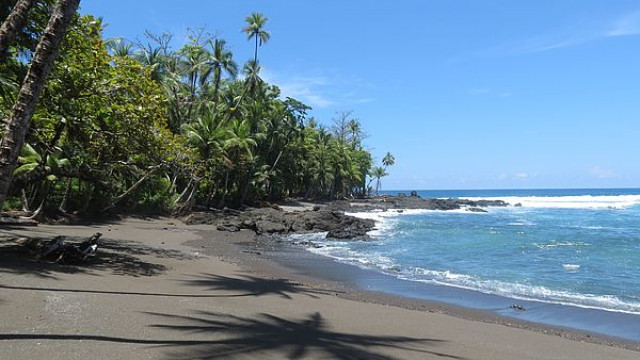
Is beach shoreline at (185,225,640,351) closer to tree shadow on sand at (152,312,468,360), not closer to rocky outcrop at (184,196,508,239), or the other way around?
tree shadow on sand at (152,312,468,360)

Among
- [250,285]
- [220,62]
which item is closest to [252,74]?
[220,62]

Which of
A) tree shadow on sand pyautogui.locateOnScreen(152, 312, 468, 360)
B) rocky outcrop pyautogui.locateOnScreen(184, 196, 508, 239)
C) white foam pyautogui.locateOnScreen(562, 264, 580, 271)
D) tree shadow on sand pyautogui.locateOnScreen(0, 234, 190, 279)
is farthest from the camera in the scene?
rocky outcrop pyautogui.locateOnScreen(184, 196, 508, 239)

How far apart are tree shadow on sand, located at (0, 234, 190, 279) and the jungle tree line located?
4.96ft

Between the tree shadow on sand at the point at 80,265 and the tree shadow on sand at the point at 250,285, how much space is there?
1200 millimetres

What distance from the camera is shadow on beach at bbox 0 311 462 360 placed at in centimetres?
522

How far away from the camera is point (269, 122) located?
1964 inches

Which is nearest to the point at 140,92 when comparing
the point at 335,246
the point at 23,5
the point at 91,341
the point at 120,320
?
the point at 23,5

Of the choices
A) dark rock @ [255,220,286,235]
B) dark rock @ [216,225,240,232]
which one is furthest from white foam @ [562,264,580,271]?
dark rock @ [216,225,240,232]

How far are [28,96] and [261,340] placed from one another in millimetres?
3901

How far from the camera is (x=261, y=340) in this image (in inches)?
233

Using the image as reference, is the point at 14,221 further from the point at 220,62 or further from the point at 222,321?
the point at 220,62

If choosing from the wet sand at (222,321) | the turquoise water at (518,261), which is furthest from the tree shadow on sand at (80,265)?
the turquoise water at (518,261)

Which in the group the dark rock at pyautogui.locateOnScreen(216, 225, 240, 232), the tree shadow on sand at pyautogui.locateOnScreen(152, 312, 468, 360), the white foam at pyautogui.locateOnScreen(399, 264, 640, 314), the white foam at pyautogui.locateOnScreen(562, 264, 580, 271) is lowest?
the white foam at pyautogui.locateOnScreen(399, 264, 640, 314)

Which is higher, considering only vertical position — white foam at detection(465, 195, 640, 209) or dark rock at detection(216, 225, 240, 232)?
white foam at detection(465, 195, 640, 209)
